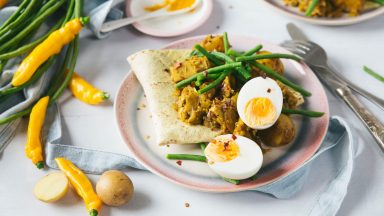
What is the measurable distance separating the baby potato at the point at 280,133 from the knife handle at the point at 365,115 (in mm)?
449

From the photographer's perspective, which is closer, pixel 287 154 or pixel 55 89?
pixel 287 154

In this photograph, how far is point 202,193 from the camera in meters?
2.61

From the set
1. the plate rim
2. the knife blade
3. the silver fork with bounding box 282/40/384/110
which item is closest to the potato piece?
the silver fork with bounding box 282/40/384/110

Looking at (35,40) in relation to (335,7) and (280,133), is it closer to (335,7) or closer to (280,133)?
(280,133)

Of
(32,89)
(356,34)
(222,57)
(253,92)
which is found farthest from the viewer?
(356,34)

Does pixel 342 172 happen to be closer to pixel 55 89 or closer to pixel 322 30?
pixel 322 30

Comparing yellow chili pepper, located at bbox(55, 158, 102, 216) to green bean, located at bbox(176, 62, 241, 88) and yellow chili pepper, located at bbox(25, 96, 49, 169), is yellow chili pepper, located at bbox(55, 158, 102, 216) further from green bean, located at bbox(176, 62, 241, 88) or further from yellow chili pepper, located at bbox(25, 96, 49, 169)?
green bean, located at bbox(176, 62, 241, 88)

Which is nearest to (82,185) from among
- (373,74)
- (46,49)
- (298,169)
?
(46,49)

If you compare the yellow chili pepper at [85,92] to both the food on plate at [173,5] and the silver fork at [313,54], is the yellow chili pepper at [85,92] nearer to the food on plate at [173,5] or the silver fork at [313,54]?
the food on plate at [173,5]

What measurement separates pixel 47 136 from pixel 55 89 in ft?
1.16

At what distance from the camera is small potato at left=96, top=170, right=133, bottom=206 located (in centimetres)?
244

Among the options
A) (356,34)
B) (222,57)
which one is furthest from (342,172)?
(356,34)

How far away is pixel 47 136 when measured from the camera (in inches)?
113

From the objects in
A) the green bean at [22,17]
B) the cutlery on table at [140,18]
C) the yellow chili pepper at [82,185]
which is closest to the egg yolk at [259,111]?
the yellow chili pepper at [82,185]
